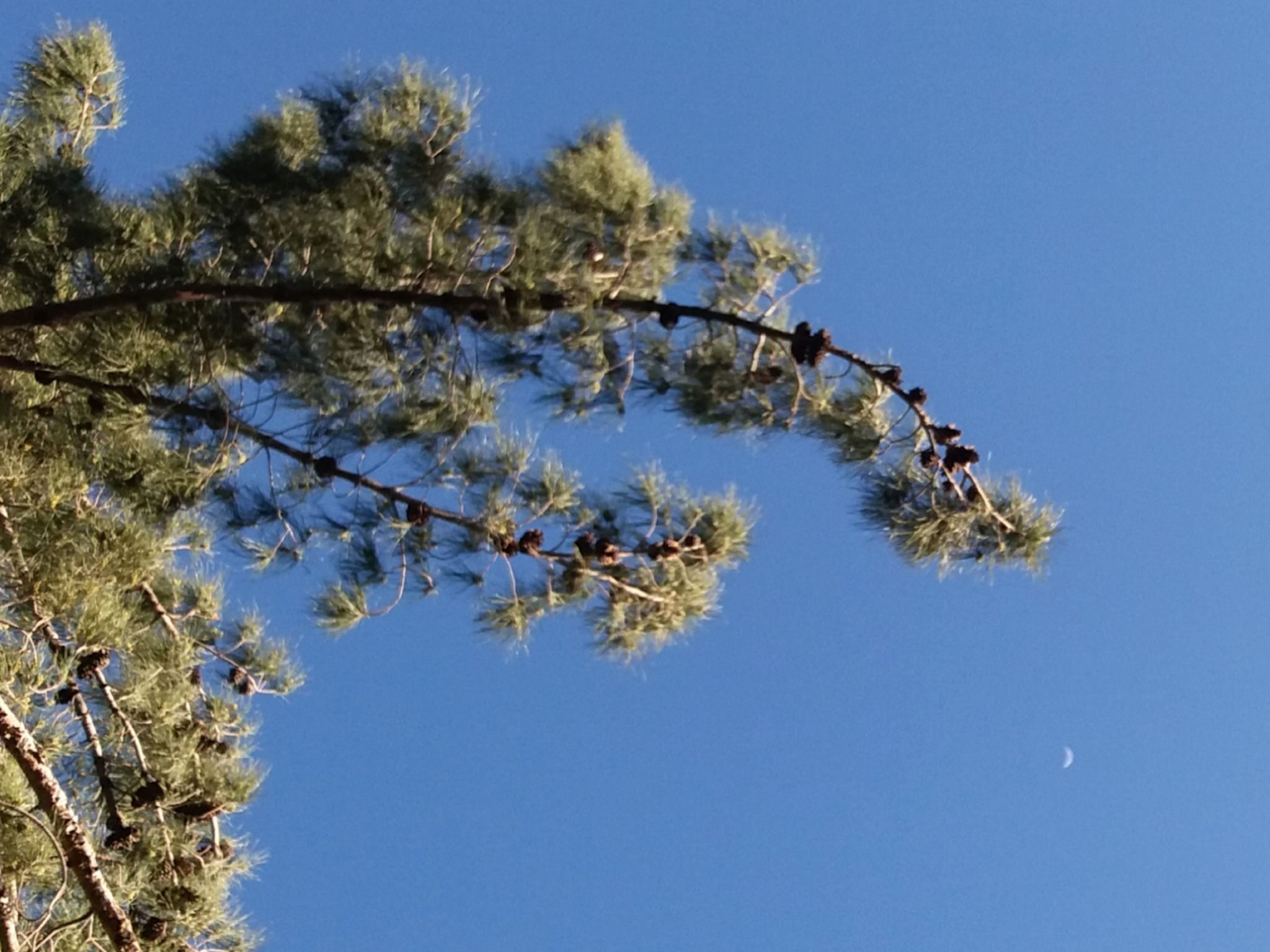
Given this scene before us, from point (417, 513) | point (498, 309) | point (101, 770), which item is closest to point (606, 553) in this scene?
point (417, 513)

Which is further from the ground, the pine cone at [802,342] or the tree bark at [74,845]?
the pine cone at [802,342]

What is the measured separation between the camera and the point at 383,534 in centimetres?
306

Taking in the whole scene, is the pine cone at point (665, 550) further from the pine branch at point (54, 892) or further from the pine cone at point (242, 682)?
the pine branch at point (54, 892)

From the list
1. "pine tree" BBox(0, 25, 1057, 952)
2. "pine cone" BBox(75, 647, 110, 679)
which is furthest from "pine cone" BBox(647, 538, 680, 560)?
"pine cone" BBox(75, 647, 110, 679)

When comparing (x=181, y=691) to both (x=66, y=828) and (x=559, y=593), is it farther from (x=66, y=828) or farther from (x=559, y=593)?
(x=559, y=593)

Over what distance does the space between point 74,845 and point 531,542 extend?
114 cm

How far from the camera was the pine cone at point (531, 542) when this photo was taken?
2924mm

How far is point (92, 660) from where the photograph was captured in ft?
8.83

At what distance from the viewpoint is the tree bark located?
2615 millimetres

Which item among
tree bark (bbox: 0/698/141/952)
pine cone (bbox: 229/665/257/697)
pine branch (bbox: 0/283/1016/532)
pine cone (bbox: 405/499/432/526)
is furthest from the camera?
pine cone (bbox: 229/665/257/697)

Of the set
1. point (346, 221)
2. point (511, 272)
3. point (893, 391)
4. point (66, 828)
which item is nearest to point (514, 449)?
point (511, 272)

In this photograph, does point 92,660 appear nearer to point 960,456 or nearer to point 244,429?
point 244,429

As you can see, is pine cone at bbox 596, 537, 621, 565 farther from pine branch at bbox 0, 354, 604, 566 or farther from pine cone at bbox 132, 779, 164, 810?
pine cone at bbox 132, 779, 164, 810

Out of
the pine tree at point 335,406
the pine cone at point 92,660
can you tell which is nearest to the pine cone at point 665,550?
the pine tree at point 335,406
